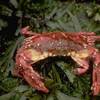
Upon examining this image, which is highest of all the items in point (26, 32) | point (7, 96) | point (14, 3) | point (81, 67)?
point (14, 3)

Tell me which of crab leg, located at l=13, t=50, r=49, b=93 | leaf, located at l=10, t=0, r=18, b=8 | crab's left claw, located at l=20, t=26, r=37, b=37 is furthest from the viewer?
leaf, located at l=10, t=0, r=18, b=8

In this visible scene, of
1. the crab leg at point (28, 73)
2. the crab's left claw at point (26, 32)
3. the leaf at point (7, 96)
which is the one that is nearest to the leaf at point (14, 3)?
the crab's left claw at point (26, 32)

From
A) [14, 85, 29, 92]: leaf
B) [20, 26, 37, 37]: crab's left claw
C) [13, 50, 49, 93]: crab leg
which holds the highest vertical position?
[20, 26, 37, 37]: crab's left claw

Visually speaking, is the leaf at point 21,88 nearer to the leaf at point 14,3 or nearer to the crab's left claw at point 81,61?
the crab's left claw at point 81,61

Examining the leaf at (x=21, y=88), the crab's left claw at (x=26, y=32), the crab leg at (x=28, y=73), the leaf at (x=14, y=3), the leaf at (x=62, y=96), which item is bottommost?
the leaf at (x=62, y=96)

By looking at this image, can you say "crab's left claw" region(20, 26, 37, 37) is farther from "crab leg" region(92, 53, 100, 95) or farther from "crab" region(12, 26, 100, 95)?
"crab leg" region(92, 53, 100, 95)

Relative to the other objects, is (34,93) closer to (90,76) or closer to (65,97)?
(65,97)

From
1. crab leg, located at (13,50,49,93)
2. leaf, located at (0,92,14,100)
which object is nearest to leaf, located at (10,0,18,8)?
crab leg, located at (13,50,49,93)

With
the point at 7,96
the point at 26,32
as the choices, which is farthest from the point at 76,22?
the point at 7,96

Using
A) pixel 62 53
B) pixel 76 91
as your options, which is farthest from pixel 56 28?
pixel 76 91

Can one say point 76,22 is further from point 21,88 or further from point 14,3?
point 21,88
